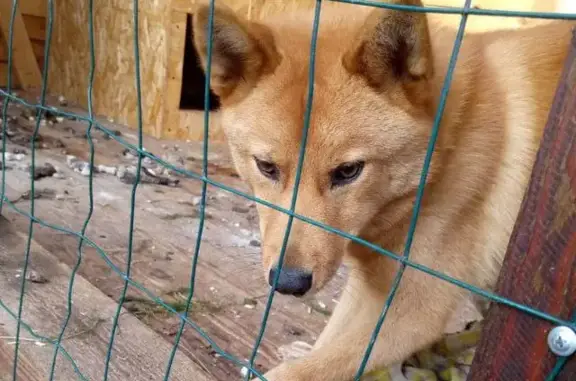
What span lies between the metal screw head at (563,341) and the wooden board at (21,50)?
6.75 meters

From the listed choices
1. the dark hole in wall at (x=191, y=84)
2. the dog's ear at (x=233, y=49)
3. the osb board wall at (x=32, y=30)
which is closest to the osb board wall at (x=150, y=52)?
the dark hole in wall at (x=191, y=84)

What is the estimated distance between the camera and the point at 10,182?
3.51 meters

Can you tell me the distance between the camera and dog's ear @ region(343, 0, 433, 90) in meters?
1.16

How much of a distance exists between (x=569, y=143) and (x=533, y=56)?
103 centimetres

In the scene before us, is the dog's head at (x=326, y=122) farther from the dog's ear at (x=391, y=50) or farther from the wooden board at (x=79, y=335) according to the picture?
the wooden board at (x=79, y=335)

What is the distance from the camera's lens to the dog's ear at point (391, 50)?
1.16 meters

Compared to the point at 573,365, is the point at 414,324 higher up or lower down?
A: lower down

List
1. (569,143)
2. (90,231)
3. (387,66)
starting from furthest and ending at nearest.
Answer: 1. (90,231)
2. (387,66)
3. (569,143)

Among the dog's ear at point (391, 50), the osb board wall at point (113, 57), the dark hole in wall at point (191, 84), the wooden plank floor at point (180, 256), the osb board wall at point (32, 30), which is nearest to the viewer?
the dog's ear at point (391, 50)

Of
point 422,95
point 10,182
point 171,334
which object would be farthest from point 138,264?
point 422,95

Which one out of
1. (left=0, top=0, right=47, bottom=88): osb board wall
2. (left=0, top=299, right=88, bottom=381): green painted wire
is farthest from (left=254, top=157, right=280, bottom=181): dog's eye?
(left=0, top=0, right=47, bottom=88): osb board wall

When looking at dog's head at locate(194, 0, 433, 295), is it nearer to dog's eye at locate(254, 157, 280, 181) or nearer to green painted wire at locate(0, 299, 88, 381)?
dog's eye at locate(254, 157, 280, 181)

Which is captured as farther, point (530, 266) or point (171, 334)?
point (171, 334)

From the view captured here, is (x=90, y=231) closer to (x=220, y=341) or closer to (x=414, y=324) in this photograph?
(x=220, y=341)
